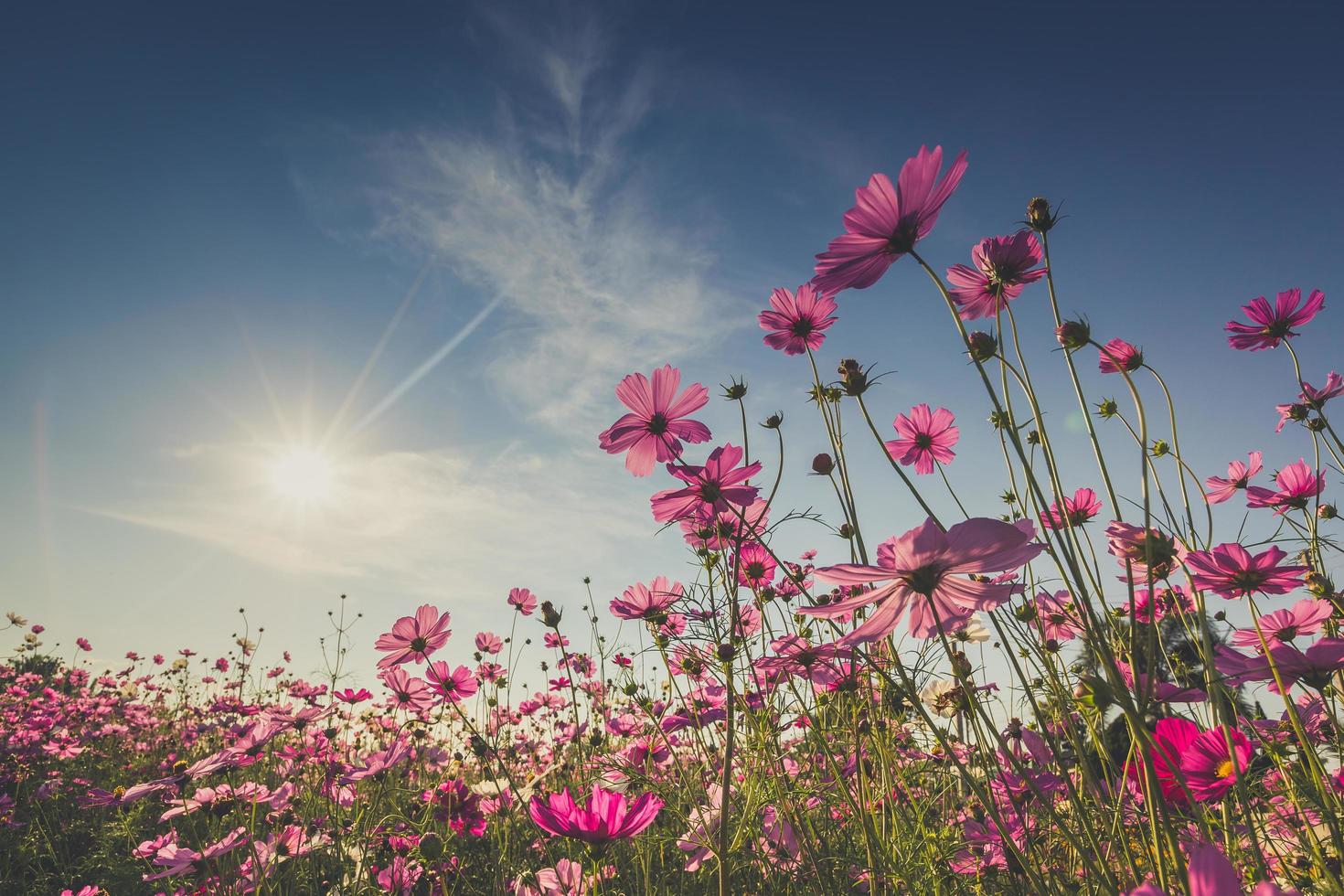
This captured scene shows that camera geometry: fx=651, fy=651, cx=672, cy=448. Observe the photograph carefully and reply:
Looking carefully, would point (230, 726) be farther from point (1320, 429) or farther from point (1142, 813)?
point (1320, 429)

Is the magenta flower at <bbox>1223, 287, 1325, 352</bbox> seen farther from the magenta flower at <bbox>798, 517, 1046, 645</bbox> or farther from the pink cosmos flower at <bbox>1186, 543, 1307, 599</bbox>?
the magenta flower at <bbox>798, 517, 1046, 645</bbox>

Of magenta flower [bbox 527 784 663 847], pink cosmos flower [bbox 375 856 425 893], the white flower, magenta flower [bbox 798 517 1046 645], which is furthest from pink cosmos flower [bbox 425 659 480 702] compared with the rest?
magenta flower [bbox 798 517 1046 645]

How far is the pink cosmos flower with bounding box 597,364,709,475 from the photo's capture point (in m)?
1.28

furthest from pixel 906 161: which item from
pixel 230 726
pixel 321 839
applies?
pixel 230 726

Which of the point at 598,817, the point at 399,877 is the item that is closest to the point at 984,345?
the point at 598,817

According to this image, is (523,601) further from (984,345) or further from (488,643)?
(984,345)

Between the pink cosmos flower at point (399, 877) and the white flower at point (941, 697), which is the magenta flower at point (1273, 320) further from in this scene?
the pink cosmos flower at point (399, 877)

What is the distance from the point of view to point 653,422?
1.32m

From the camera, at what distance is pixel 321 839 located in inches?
74.9

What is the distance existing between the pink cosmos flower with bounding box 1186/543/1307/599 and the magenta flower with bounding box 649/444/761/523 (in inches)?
27.1

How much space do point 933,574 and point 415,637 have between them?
4.71ft

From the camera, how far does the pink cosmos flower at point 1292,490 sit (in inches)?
72.3

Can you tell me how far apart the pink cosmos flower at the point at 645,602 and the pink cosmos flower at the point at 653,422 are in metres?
0.38

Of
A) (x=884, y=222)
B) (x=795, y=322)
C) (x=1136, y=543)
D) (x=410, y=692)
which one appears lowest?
(x=1136, y=543)
